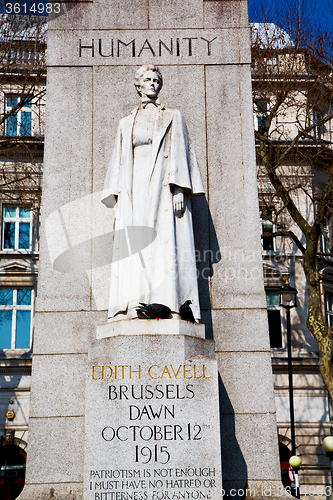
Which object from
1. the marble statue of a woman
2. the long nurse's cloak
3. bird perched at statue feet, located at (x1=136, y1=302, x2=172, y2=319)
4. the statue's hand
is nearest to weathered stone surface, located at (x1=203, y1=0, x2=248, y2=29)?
the marble statue of a woman

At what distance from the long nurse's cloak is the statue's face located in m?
0.25

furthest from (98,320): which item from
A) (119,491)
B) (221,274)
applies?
(119,491)

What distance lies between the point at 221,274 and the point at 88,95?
3750 mm

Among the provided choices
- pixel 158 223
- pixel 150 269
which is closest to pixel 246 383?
pixel 150 269

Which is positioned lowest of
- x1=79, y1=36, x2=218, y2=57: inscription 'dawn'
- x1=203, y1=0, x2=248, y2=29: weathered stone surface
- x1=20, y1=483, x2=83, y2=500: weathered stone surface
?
x1=20, y1=483, x2=83, y2=500: weathered stone surface

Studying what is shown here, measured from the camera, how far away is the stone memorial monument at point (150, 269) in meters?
8.44

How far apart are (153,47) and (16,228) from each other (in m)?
21.9

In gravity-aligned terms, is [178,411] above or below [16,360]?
below

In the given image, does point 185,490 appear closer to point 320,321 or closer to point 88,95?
point 88,95

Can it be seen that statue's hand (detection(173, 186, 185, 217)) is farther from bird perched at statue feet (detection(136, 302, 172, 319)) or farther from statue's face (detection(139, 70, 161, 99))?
statue's face (detection(139, 70, 161, 99))

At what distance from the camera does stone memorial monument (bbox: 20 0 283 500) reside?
8.44 metres

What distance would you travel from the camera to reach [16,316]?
31.2m

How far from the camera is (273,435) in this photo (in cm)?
988

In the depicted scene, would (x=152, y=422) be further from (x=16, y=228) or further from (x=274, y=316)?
(x=16, y=228)
